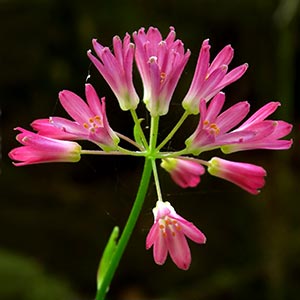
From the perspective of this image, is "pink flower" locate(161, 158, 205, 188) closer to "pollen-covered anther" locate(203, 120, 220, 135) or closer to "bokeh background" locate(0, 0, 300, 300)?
"pollen-covered anther" locate(203, 120, 220, 135)

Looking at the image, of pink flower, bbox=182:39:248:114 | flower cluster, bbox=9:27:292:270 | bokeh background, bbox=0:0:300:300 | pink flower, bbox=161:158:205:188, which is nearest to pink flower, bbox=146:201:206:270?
flower cluster, bbox=9:27:292:270

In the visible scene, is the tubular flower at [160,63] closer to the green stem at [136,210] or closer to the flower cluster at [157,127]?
the flower cluster at [157,127]

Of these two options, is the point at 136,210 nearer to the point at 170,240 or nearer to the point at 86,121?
the point at 170,240

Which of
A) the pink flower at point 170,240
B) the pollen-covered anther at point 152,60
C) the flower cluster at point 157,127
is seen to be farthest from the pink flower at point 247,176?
the pollen-covered anther at point 152,60

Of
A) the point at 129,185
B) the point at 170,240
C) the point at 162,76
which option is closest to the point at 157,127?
the point at 162,76

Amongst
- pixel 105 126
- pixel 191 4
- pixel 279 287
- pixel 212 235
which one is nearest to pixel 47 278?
pixel 212 235

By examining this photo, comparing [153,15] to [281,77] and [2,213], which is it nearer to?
[281,77]
